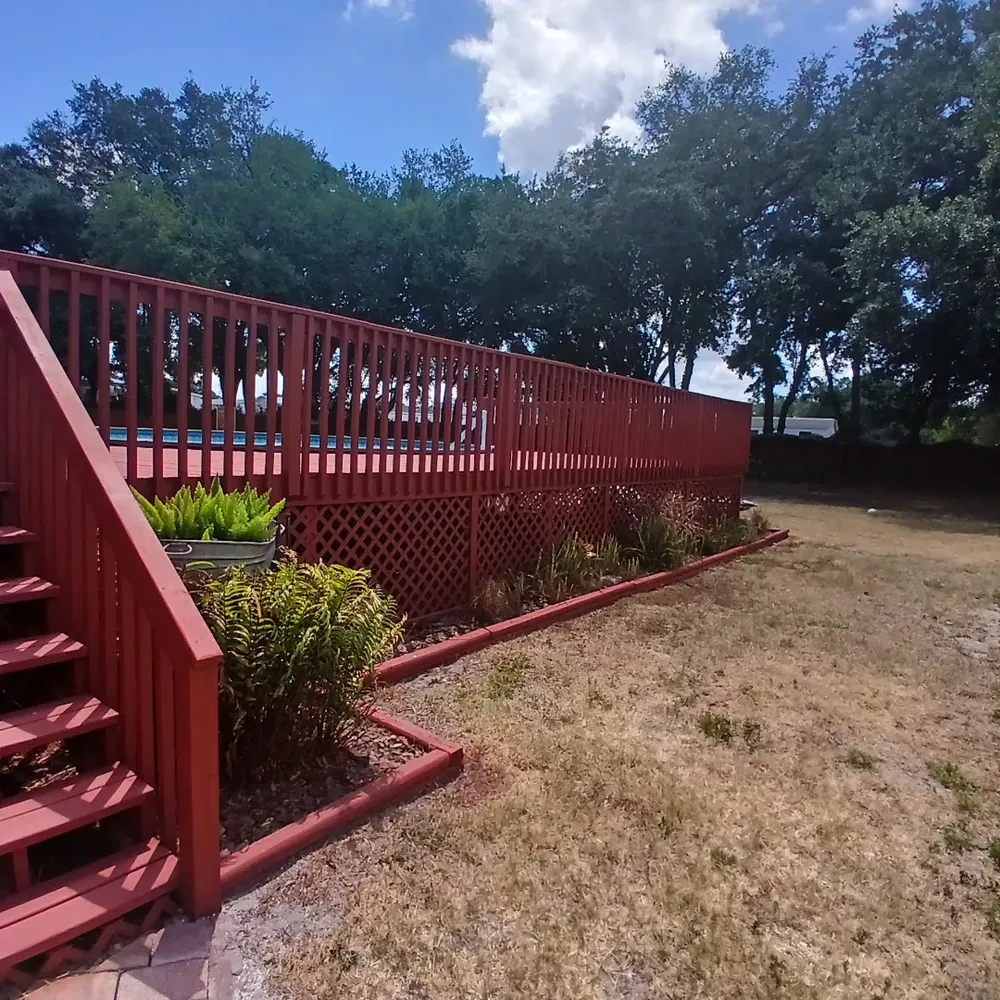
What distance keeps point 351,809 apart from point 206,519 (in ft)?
4.19

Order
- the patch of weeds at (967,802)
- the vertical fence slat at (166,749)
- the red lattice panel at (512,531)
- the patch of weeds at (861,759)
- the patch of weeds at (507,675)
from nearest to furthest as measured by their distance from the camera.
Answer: the vertical fence slat at (166,749) → the patch of weeds at (967,802) → the patch of weeds at (861,759) → the patch of weeds at (507,675) → the red lattice panel at (512,531)

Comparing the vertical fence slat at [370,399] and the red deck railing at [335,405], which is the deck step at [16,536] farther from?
the vertical fence slat at [370,399]

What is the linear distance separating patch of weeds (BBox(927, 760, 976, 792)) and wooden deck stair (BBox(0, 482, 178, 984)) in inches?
119

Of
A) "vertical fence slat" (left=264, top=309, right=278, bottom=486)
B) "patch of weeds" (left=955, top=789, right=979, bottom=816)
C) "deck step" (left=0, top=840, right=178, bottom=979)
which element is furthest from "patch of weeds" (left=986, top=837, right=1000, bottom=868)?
"vertical fence slat" (left=264, top=309, right=278, bottom=486)

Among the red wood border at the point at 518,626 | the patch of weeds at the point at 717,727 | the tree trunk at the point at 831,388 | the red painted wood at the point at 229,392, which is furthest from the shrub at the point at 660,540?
the tree trunk at the point at 831,388

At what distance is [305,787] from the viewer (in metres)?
2.49

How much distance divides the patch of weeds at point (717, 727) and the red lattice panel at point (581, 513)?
106 inches

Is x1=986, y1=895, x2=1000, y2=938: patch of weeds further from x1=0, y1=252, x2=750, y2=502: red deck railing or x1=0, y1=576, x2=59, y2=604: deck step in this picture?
x1=0, y1=252, x2=750, y2=502: red deck railing

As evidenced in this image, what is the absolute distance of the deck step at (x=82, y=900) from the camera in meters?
1.59

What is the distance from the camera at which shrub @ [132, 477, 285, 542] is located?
269cm

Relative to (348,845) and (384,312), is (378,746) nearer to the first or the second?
(348,845)

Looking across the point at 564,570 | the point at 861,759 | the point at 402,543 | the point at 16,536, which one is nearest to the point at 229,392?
the point at 16,536

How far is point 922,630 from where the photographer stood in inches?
208

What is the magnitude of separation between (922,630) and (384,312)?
1932 cm
